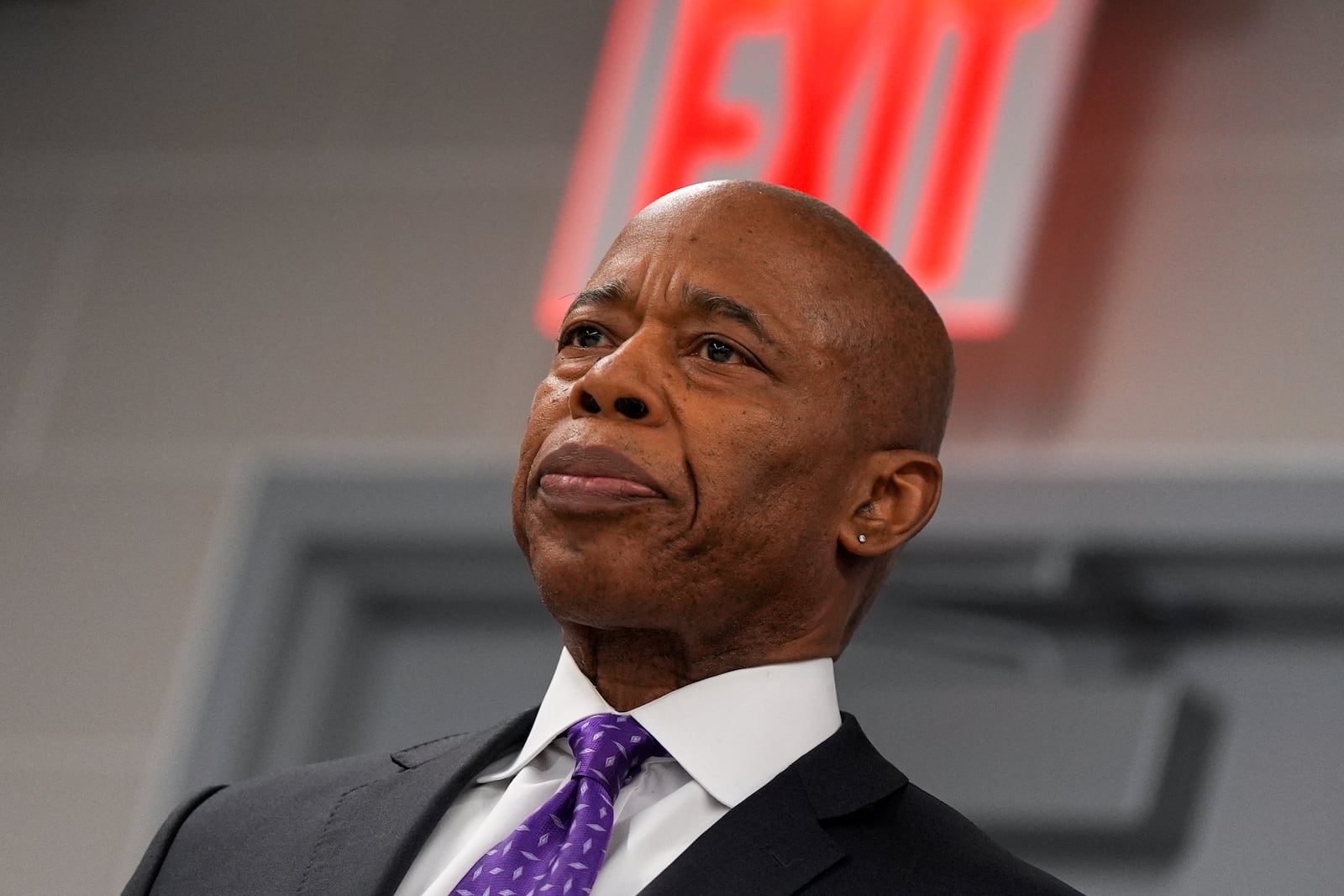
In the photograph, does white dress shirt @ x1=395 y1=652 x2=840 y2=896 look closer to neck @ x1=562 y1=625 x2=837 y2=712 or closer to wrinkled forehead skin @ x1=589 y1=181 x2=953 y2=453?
neck @ x1=562 y1=625 x2=837 y2=712

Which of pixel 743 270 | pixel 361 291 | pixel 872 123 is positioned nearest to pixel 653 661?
pixel 743 270

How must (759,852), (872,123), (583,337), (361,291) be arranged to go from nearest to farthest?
1. (759,852)
2. (583,337)
3. (872,123)
4. (361,291)

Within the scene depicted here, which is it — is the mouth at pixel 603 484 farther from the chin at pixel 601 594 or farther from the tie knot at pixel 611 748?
the tie knot at pixel 611 748

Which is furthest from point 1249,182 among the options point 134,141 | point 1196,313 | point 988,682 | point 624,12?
point 134,141

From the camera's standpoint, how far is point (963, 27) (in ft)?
8.50

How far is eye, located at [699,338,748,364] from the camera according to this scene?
1.42 metres

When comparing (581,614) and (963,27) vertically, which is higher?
(963,27)

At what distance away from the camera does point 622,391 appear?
138 cm

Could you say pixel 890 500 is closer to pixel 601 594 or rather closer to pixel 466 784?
pixel 601 594

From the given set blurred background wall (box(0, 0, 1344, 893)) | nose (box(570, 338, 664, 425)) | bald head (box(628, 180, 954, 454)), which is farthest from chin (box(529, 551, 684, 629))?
blurred background wall (box(0, 0, 1344, 893))

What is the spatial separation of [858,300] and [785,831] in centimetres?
41

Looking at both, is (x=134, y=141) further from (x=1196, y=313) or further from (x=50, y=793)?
(x=1196, y=313)

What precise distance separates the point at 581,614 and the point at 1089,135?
1.53 metres

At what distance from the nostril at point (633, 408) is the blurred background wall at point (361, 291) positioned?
109 cm
